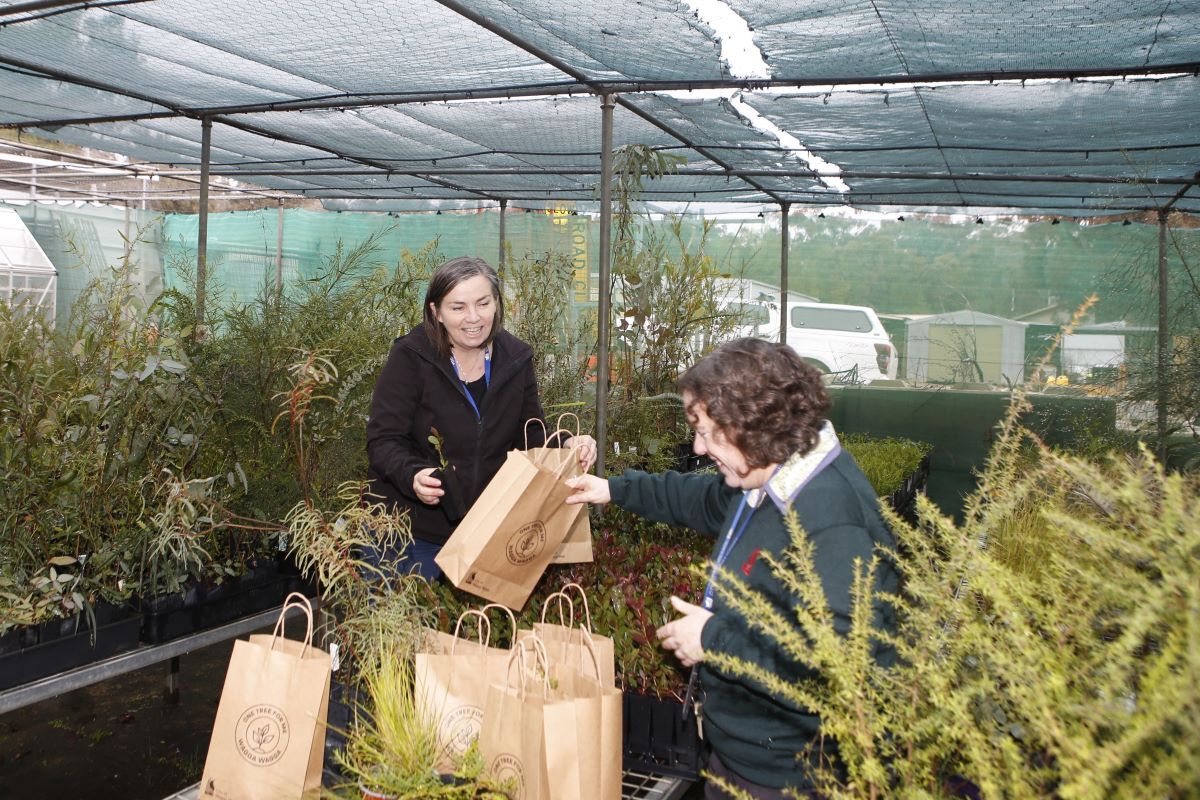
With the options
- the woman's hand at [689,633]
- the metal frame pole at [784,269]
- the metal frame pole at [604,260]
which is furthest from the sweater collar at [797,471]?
the metal frame pole at [784,269]

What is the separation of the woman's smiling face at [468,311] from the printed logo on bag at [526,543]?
0.62 meters

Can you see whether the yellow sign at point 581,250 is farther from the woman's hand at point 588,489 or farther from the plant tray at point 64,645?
the woman's hand at point 588,489

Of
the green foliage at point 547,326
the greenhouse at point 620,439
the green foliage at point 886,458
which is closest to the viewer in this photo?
the greenhouse at point 620,439

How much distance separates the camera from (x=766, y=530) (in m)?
1.74

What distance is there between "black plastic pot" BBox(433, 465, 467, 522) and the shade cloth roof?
1.45m

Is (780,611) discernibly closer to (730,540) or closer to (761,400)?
(730,540)

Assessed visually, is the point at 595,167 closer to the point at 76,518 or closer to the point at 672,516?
the point at 76,518

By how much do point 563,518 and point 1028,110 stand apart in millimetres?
2947

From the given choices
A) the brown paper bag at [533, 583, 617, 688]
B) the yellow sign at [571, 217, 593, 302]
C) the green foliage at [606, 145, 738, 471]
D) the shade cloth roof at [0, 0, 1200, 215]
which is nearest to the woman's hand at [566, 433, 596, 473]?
the brown paper bag at [533, 583, 617, 688]

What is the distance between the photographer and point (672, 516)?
228 centimetres

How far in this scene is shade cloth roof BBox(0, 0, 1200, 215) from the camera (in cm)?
313

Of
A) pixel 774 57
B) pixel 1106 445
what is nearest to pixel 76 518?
pixel 774 57

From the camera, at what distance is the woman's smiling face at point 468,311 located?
268 cm

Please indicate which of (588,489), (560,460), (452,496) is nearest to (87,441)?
(452,496)
